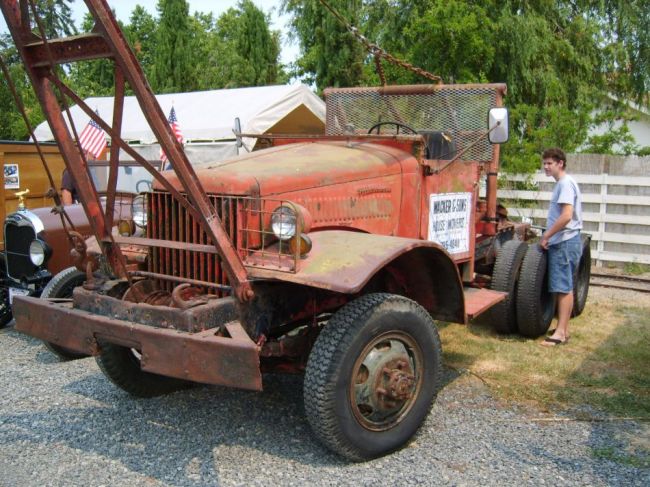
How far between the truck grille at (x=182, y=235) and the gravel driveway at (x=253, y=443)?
0.93 meters

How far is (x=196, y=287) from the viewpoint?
12.8 feet

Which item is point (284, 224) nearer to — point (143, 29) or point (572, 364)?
point (572, 364)

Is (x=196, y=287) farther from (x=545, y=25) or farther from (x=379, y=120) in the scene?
(x=545, y=25)

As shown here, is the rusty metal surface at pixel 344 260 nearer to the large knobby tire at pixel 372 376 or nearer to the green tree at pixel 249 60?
the large knobby tire at pixel 372 376

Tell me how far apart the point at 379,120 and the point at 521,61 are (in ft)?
29.4

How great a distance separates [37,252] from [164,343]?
3.44 metres

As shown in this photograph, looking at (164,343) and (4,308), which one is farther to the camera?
(4,308)

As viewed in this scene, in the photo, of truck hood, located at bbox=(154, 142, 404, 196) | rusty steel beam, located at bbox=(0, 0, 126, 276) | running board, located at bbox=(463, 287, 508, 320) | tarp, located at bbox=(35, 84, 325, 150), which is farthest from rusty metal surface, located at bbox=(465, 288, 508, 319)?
tarp, located at bbox=(35, 84, 325, 150)

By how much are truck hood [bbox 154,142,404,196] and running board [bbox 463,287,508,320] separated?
3.50 ft

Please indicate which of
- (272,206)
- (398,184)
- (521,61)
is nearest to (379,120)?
(398,184)

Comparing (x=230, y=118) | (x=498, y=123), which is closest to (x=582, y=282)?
(x=498, y=123)

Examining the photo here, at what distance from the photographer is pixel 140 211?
4.29 m

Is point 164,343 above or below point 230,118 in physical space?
below

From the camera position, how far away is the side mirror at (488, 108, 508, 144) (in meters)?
5.00
